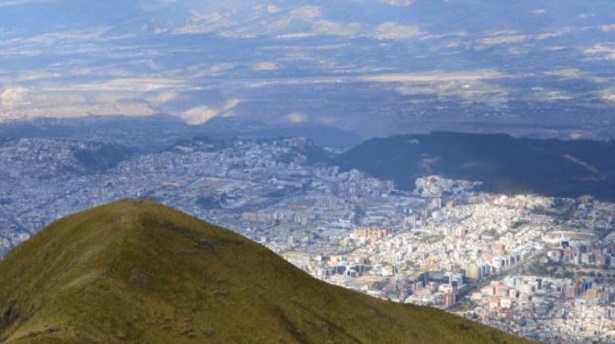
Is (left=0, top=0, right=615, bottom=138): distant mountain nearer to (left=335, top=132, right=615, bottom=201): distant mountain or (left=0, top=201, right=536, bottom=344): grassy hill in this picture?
(left=335, top=132, right=615, bottom=201): distant mountain

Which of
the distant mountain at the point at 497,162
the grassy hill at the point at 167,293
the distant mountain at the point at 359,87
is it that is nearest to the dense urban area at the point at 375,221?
the distant mountain at the point at 497,162

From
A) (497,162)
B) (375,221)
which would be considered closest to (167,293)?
(375,221)

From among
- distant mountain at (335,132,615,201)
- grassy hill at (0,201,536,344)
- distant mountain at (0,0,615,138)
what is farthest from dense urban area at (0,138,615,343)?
distant mountain at (0,0,615,138)

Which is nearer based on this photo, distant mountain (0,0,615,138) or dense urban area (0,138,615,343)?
dense urban area (0,138,615,343)

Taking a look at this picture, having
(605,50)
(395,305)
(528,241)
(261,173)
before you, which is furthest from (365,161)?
(605,50)

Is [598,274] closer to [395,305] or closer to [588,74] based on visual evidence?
[395,305]

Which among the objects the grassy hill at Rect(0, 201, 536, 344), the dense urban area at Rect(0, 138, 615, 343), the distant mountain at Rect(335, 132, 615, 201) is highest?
the grassy hill at Rect(0, 201, 536, 344)
